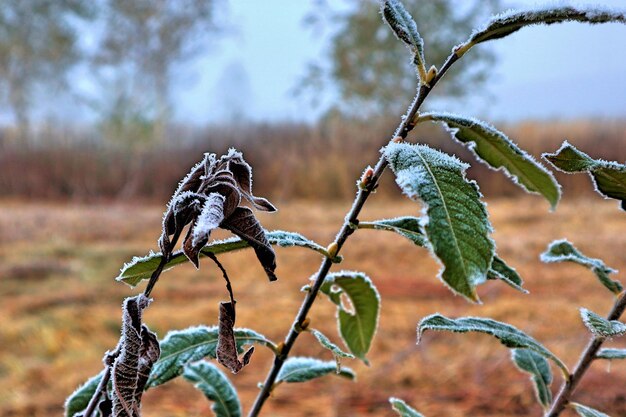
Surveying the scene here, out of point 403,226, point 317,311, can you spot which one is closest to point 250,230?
point 403,226

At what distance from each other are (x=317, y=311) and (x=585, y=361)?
149 cm

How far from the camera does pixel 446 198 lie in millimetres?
259

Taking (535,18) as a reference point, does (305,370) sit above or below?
below

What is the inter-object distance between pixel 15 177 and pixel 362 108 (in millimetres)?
3899

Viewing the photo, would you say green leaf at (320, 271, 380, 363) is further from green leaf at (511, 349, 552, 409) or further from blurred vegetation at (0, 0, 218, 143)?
blurred vegetation at (0, 0, 218, 143)

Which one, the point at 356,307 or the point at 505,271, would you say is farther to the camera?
the point at 356,307

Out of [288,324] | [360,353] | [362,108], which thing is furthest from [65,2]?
[360,353]

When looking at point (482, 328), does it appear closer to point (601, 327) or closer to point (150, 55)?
point (601, 327)

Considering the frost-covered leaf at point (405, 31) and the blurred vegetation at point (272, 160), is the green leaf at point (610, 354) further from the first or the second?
the blurred vegetation at point (272, 160)

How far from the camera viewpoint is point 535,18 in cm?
28

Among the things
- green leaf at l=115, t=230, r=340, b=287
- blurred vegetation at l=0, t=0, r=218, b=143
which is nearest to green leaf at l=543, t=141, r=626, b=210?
green leaf at l=115, t=230, r=340, b=287

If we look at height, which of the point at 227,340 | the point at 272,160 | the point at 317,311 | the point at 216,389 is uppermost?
the point at 272,160

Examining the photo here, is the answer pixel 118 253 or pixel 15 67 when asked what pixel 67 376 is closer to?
pixel 118 253

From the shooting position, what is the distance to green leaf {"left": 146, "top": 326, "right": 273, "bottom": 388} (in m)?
0.41
